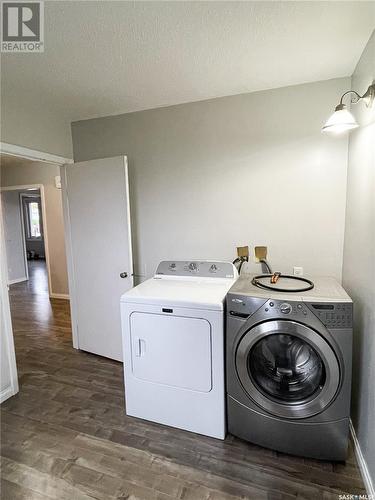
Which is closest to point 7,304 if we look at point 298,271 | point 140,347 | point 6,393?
point 6,393

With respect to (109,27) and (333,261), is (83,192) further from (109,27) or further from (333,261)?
(333,261)

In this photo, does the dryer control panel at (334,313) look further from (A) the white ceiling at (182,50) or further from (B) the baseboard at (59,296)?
(B) the baseboard at (59,296)

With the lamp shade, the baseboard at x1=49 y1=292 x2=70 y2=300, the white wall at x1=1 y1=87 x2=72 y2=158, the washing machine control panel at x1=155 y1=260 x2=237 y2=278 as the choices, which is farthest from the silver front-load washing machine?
the baseboard at x1=49 y1=292 x2=70 y2=300

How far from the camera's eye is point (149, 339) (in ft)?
6.14

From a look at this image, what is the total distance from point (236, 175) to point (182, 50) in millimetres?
994

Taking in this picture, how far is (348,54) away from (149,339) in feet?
7.10

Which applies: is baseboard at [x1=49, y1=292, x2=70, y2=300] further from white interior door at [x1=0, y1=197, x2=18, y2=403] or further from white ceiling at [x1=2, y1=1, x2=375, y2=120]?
white ceiling at [x1=2, y1=1, x2=375, y2=120]

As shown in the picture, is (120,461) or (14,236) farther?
(14,236)

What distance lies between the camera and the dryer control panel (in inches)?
58.1

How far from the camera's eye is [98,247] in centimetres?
273
